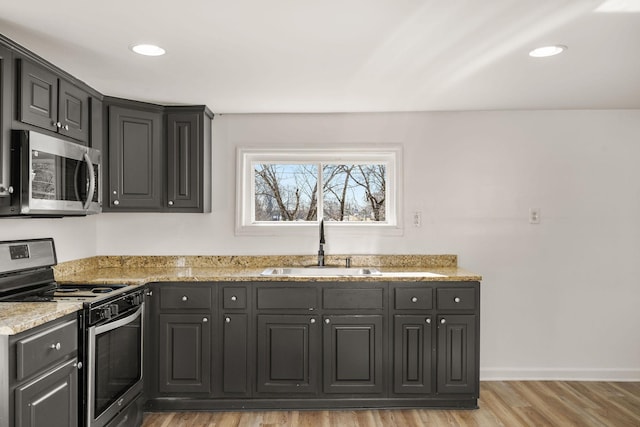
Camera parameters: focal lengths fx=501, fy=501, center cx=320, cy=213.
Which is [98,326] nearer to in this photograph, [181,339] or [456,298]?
[181,339]

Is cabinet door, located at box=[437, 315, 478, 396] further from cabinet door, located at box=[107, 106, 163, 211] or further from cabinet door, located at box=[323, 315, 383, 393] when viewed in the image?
cabinet door, located at box=[107, 106, 163, 211]

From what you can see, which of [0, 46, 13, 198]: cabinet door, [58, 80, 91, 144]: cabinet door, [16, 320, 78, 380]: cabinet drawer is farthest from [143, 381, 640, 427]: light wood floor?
[58, 80, 91, 144]: cabinet door

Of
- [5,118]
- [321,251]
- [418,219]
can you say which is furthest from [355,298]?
[5,118]

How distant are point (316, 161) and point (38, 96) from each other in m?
2.13

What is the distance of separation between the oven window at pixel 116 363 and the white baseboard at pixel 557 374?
2617 mm

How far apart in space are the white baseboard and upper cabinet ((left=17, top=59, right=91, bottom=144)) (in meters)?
3.45

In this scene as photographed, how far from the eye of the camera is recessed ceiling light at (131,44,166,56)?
2.53m

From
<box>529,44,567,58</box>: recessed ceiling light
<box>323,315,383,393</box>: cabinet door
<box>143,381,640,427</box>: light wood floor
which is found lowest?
<box>143,381,640,427</box>: light wood floor

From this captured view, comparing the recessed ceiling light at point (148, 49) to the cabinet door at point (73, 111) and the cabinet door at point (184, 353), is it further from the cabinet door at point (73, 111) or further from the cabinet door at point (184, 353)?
the cabinet door at point (184, 353)

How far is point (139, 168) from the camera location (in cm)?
363

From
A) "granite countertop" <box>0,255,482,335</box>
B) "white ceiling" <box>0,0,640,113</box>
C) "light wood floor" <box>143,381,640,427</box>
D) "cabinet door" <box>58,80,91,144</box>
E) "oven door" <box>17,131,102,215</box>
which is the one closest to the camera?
"white ceiling" <box>0,0,640,113</box>

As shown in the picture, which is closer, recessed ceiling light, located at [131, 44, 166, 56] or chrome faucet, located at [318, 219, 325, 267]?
recessed ceiling light, located at [131, 44, 166, 56]

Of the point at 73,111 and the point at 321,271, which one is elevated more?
the point at 73,111

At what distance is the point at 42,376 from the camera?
6.96 feet
